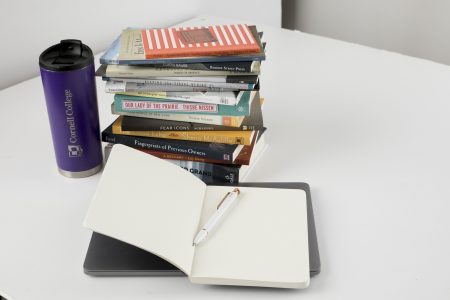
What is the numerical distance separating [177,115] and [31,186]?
264 mm

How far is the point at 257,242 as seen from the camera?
819mm

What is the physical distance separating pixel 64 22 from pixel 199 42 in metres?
0.58

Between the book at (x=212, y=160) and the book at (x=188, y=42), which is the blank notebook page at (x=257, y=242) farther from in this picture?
the book at (x=188, y=42)

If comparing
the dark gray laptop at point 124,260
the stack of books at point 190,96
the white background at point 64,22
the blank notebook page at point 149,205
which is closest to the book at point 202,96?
the stack of books at point 190,96

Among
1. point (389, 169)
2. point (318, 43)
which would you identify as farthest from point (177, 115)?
point (318, 43)

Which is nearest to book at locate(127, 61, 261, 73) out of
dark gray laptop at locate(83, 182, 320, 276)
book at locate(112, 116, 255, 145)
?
book at locate(112, 116, 255, 145)

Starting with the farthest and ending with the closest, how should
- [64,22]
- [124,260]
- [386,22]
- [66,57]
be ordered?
[386,22]
[64,22]
[66,57]
[124,260]

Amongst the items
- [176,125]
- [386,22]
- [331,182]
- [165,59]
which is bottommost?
[386,22]

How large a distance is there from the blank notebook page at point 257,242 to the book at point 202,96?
0.14 meters

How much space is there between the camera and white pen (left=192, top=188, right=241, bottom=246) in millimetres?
815

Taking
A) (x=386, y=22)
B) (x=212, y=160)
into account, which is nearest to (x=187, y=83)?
(x=212, y=160)

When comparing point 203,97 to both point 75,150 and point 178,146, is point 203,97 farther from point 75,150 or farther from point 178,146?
point 75,150

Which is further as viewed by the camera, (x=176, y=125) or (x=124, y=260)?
(x=176, y=125)

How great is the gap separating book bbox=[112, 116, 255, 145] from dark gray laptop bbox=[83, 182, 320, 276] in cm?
20
